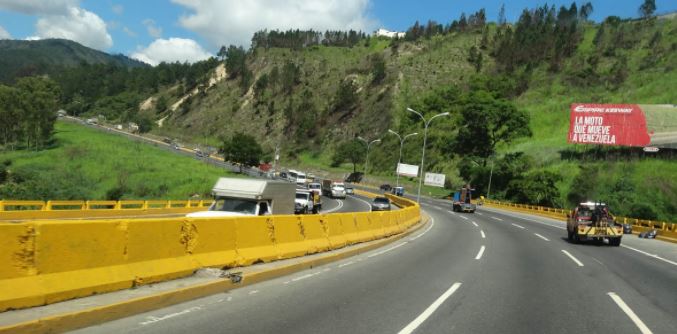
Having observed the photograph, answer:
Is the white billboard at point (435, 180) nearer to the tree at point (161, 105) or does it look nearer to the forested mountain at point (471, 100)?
the forested mountain at point (471, 100)

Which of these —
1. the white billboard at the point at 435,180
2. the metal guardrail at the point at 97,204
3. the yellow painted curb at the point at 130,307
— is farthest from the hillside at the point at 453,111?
the yellow painted curb at the point at 130,307

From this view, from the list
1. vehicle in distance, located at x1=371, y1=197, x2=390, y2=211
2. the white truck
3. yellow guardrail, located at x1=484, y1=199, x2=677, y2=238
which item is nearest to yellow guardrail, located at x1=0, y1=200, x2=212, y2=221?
the white truck

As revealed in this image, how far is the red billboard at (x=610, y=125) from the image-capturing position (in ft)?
209

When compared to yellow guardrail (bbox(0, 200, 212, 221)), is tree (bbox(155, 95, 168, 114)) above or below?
above

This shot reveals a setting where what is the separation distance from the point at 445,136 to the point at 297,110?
152ft

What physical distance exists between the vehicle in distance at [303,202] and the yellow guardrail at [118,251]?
2184cm

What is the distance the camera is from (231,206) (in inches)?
683

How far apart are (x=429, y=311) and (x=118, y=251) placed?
15.0 feet

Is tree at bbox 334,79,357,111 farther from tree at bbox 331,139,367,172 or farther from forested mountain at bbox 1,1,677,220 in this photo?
tree at bbox 331,139,367,172

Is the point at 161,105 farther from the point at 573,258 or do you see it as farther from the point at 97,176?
the point at 573,258

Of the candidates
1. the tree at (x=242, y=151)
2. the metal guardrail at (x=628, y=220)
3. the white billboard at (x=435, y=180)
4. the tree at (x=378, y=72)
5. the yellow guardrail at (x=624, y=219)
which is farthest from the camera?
the tree at (x=378, y=72)

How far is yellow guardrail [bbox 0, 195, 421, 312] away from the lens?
6.27 metres

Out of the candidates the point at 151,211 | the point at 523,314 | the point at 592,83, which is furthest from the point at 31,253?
the point at 592,83

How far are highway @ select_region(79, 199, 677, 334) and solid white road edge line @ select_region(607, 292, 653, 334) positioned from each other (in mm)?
14
